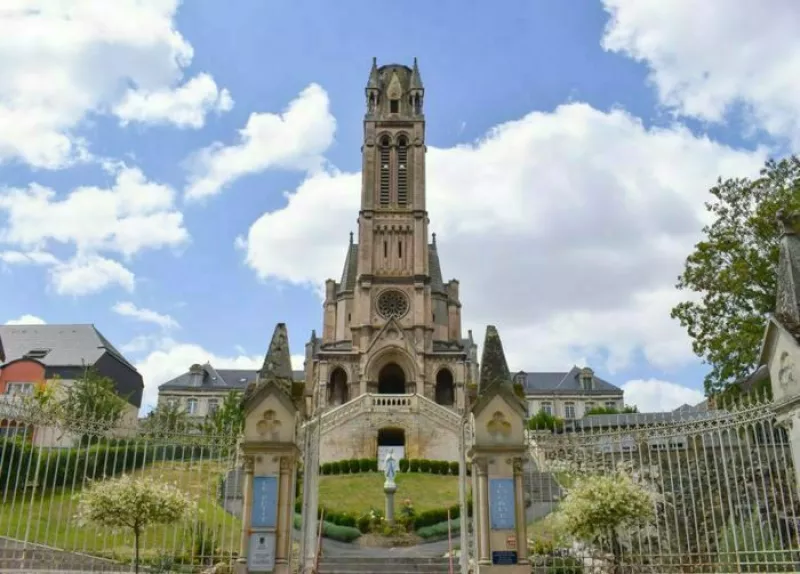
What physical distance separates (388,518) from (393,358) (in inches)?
1265

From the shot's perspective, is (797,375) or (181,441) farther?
(181,441)

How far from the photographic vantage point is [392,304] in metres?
61.0

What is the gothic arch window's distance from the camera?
6531cm

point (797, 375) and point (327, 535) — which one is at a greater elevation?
point (797, 375)

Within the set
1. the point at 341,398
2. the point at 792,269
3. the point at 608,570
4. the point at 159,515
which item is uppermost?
the point at 341,398

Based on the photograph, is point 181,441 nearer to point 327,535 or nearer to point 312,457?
point 312,457

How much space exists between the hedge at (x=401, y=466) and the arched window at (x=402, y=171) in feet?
103

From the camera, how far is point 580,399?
81.0 meters

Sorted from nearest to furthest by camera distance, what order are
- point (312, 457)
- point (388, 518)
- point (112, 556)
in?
point (112, 556), point (312, 457), point (388, 518)

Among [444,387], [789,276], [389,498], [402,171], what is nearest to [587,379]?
[444,387]

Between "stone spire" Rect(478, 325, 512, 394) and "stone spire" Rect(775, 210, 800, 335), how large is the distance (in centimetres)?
453

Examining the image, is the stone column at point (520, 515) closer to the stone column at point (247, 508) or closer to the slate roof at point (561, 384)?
the stone column at point (247, 508)

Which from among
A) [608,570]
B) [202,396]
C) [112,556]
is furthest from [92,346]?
[608,570]

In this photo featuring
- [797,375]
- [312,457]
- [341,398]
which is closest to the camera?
[797,375]
